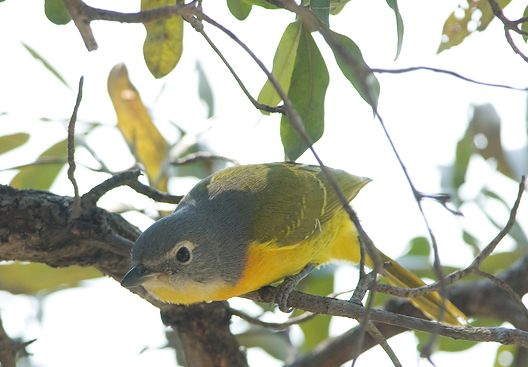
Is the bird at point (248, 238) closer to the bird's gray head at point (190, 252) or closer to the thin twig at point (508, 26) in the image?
the bird's gray head at point (190, 252)

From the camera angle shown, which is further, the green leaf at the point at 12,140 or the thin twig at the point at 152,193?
the green leaf at the point at 12,140

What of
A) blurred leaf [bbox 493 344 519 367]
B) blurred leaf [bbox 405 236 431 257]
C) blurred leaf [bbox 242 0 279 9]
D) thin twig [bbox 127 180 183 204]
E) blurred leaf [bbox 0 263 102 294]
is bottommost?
blurred leaf [bbox 493 344 519 367]

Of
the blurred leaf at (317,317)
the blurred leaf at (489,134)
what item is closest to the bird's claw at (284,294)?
the blurred leaf at (317,317)

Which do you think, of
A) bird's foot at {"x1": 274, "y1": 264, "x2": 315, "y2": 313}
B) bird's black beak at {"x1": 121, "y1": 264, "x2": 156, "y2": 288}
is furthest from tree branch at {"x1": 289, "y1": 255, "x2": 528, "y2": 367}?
bird's black beak at {"x1": 121, "y1": 264, "x2": 156, "y2": 288}

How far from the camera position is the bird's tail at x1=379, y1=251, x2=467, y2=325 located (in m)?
4.09

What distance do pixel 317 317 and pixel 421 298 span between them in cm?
63

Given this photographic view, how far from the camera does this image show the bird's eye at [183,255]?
11.3 feet

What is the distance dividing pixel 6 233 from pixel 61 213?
20 centimetres

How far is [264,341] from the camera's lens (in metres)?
4.54

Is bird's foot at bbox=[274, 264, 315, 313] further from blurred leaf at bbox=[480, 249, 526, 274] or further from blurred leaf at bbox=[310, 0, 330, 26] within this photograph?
blurred leaf at bbox=[480, 249, 526, 274]

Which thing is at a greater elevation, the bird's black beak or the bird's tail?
the bird's black beak

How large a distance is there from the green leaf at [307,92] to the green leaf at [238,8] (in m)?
0.20

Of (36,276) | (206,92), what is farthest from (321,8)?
(206,92)

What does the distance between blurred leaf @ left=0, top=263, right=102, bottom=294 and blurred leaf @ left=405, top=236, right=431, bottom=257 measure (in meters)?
1.67
